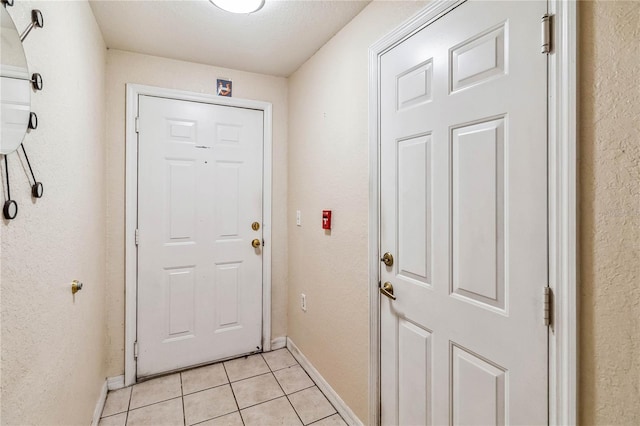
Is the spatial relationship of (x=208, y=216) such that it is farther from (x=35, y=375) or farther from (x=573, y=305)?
(x=573, y=305)

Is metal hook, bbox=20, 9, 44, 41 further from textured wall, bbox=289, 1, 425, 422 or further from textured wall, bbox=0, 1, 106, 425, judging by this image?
textured wall, bbox=289, 1, 425, 422

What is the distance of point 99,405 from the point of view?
6.06 ft

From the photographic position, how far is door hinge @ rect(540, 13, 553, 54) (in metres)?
0.86

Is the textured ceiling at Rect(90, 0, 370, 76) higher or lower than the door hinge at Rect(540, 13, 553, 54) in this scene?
higher

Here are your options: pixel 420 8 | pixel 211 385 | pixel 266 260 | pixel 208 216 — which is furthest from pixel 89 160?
pixel 420 8

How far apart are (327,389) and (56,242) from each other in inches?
66.8

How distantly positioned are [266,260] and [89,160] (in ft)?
4.56

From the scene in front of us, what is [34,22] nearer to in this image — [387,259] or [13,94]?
[13,94]

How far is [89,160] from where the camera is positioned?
1651 mm

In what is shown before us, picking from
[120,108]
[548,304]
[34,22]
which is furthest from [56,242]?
[548,304]

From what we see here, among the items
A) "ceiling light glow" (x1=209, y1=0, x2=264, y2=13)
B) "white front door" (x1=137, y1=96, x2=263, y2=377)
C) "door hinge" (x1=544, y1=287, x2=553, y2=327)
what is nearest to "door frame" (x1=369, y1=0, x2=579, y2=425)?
"door hinge" (x1=544, y1=287, x2=553, y2=327)

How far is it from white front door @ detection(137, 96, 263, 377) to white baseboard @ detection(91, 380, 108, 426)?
219mm

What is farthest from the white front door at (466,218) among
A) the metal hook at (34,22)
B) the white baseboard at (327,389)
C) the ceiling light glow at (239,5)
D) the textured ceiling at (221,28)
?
the metal hook at (34,22)

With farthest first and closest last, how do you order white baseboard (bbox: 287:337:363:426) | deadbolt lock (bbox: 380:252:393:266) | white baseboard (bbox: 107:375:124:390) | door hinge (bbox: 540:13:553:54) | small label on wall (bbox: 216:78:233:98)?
small label on wall (bbox: 216:78:233:98), white baseboard (bbox: 107:375:124:390), white baseboard (bbox: 287:337:363:426), deadbolt lock (bbox: 380:252:393:266), door hinge (bbox: 540:13:553:54)
